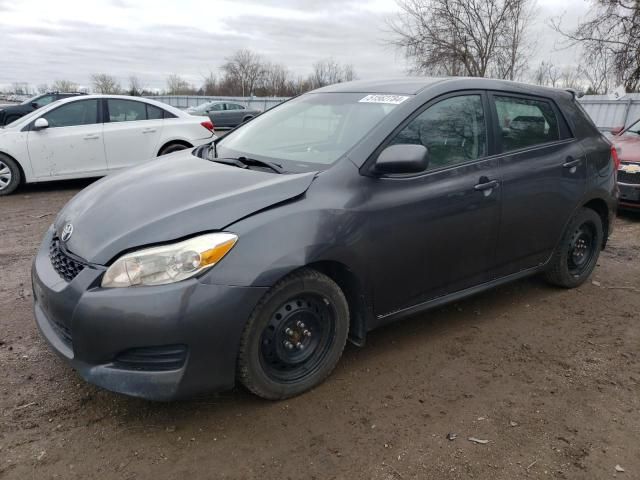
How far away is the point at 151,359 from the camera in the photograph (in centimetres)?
236

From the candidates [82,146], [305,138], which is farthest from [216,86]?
[305,138]

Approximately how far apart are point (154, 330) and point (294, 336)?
0.76m

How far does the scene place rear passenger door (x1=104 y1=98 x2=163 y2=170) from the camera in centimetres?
824

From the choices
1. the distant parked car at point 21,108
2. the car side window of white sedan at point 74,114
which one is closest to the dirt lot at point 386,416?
the car side window of white sedan at point 74,114

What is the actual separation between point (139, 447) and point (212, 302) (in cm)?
77

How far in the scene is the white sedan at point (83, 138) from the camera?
790 centimetres

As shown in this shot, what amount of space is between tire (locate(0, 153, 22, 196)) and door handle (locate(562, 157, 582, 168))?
7.69 metres

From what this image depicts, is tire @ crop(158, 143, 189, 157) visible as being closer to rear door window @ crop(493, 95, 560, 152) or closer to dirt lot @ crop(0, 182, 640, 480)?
dirt lot @ crop(0, 182, 640, 480)

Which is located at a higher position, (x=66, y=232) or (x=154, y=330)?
(x=66, y=232)

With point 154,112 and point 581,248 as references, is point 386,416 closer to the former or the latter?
point 581,248

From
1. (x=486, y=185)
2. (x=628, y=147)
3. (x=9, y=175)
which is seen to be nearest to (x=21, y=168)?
(x=9, y=175)

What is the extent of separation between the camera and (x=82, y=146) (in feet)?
26.5

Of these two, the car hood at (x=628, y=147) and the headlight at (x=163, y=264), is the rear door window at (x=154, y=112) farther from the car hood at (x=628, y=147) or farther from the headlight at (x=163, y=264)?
the car hood at (x=628, y=147)

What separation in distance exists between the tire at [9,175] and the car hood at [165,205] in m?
5.82
